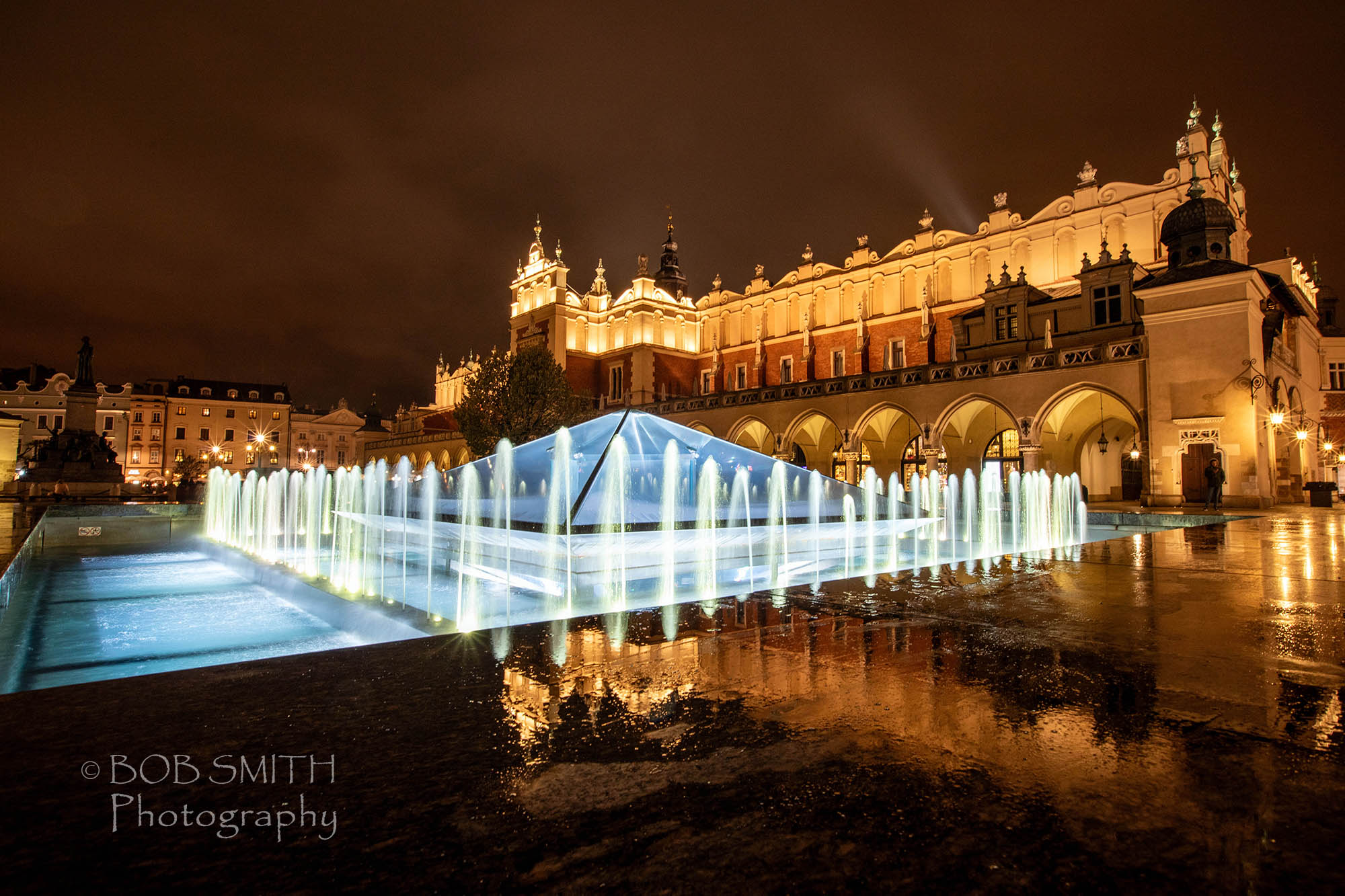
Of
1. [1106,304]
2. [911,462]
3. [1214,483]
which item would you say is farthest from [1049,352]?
[911,462]

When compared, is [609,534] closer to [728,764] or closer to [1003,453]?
[728,764]

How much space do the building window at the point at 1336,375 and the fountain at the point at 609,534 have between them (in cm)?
3414

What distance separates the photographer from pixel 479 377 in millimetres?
26688

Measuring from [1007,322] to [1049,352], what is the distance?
4966 mm

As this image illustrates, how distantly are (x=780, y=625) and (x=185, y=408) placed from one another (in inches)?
2933

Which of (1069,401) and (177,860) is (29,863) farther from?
(1069,401)

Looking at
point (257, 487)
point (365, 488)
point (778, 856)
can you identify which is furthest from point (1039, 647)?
point (257, 487)

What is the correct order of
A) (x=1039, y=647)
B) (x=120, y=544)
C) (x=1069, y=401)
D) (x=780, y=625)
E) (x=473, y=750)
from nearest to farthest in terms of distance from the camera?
(x=473, y=750) < (x=1039, y=647) < (x=780, y=625) < (x=120, y=544) < (x=1069, y=401)

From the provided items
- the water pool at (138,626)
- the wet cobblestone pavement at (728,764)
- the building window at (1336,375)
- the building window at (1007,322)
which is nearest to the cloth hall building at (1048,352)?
the building window at (1007,322)

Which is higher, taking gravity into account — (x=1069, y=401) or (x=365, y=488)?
(x=1069, y=401)

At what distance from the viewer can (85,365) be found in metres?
26.3

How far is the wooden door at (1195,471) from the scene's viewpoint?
20.7 m

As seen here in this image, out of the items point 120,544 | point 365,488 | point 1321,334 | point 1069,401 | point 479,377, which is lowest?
point 120,544

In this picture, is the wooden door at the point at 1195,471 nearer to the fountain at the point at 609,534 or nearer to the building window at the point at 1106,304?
the building window at the point at 1106,304
